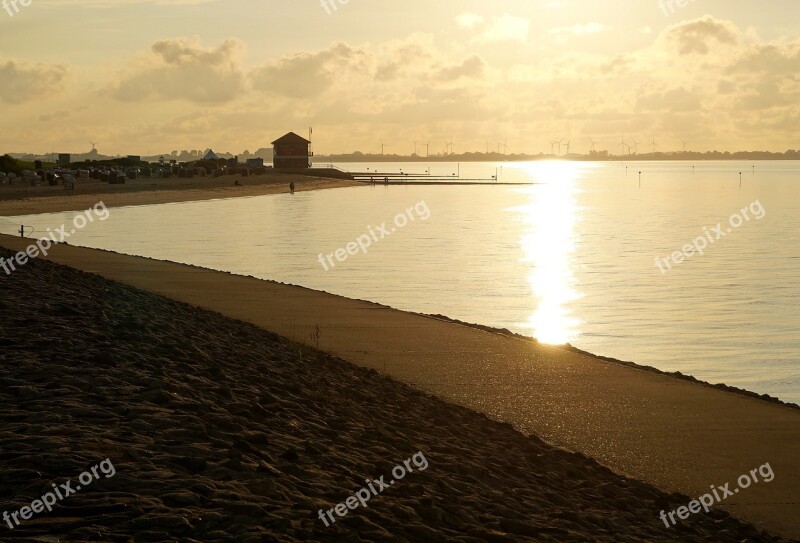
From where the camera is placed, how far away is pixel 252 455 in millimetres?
7496

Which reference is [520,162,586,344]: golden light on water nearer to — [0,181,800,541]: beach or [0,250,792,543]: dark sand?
[0,181,800,541]: beach

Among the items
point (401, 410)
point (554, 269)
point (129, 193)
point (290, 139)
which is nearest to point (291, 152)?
point (290, 139)

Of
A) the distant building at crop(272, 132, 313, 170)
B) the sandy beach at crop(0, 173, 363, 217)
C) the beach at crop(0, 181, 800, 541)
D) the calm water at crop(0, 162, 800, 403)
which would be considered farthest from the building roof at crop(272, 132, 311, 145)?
the beach at crop(0, 181, 800, 541)

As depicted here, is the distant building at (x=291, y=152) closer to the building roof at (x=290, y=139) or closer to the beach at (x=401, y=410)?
the building roof at (x=290, y=139)

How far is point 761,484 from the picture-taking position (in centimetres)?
984

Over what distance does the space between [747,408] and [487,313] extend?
13634mm

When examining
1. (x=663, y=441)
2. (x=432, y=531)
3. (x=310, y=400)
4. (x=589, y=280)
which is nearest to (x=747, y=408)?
(x=663, y=441)

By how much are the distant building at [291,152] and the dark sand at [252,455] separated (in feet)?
511

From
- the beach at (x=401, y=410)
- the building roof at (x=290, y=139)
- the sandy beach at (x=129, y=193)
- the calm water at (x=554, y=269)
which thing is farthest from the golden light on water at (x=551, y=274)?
the building roof at (x=290, y=139)

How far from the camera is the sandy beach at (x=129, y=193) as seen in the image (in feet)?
219

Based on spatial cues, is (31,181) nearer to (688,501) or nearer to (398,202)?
→ (398,202)

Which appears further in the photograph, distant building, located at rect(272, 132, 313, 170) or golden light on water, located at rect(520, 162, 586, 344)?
distant building, located at rect(272, 132, 313, 170)

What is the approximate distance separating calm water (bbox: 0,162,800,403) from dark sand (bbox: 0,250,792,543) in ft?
33.1

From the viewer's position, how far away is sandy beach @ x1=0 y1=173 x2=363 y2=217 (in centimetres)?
6673
